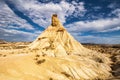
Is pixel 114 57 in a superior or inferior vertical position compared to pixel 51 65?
inferior

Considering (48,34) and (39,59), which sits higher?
(48,34)

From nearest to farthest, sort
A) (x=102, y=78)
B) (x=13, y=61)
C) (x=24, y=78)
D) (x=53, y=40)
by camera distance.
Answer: (x=24, y=78) < (x=13, y=61) < (x=102, y=78) < (x=53, y=40)

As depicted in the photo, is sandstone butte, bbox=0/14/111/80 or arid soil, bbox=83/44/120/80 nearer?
sandstone butte, bbox=0/14/111/80

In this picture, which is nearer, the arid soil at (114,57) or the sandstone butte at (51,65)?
the sandstone butte at (51,65)

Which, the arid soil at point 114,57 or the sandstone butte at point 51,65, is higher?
the sandstone butte at point 51,65

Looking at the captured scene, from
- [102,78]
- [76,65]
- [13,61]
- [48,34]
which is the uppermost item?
[48,34]

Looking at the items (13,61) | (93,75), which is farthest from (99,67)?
(13,61)

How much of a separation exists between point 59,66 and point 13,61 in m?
9.19

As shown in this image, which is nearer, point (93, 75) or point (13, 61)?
point (13, 61)

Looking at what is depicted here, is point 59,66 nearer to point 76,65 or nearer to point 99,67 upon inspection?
point 76,65

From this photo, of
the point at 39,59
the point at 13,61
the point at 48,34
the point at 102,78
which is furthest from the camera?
the point at 48,34

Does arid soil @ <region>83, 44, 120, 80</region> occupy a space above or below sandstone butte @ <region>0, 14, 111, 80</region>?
below

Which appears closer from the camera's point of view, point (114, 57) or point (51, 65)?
point (51, 65)

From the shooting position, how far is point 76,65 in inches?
1457
